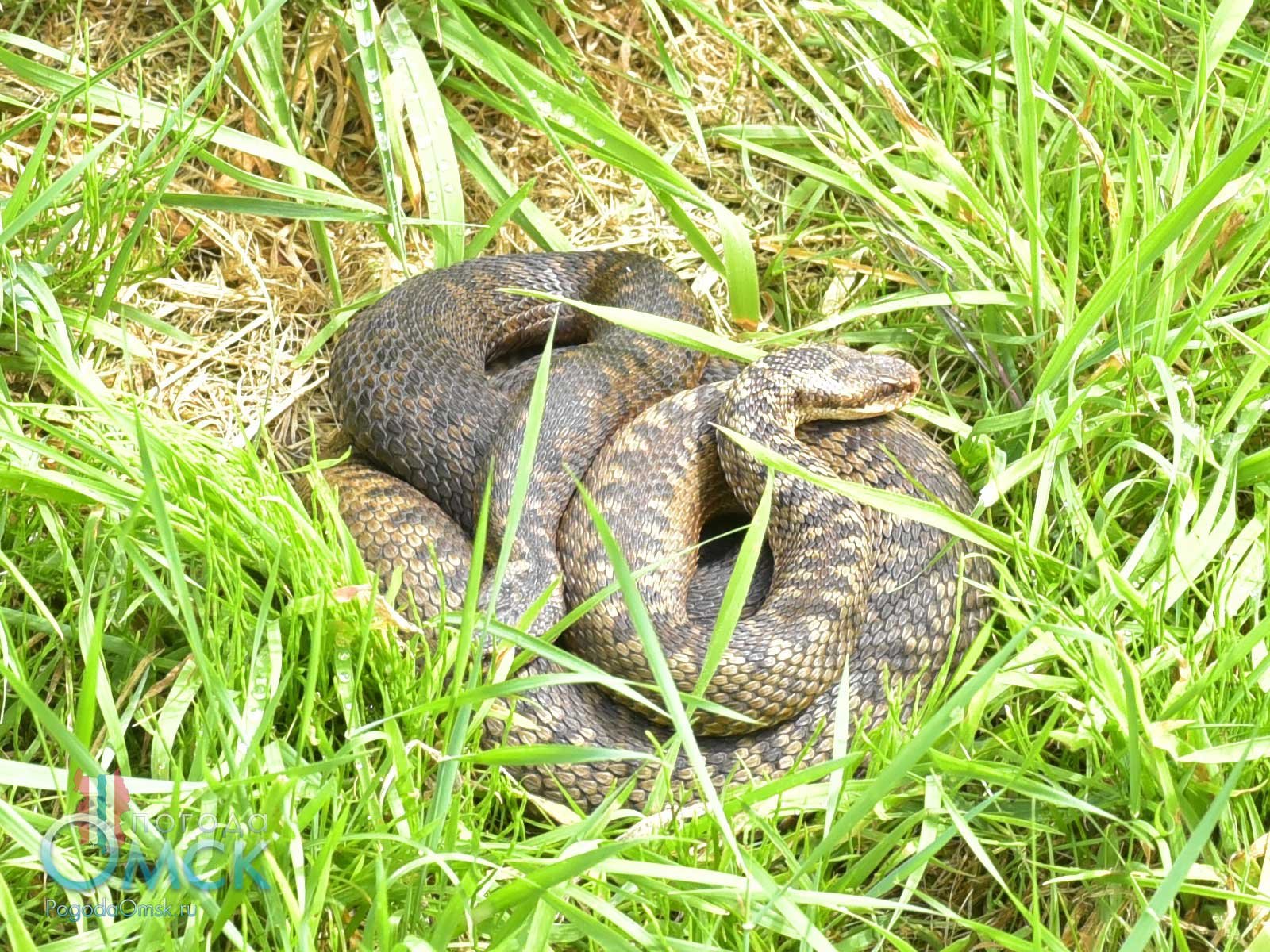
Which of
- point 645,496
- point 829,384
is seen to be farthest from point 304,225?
point 829,384

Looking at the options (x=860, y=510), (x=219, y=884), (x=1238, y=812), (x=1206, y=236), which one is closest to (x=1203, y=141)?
(x=1206, y=236)

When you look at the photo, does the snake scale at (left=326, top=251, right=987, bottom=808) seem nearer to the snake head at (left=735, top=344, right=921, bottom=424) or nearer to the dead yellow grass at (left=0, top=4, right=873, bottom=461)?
the snake head at (left=735, top=344, right=921, bottom=424)

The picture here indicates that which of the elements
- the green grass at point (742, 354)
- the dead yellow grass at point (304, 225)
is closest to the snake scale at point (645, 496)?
the green grass at point (742, 354)

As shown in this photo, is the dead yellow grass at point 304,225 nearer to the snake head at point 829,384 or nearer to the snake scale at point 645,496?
the snake scale at point 645,496

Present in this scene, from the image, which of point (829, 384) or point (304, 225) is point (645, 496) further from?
point (304, 225)

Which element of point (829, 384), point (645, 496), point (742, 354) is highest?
point (742, 354)

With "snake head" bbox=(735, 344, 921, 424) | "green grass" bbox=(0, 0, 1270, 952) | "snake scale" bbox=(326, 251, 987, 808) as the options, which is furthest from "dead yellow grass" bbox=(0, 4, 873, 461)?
"snake head" bbox=(735, 344, 921, 424)
